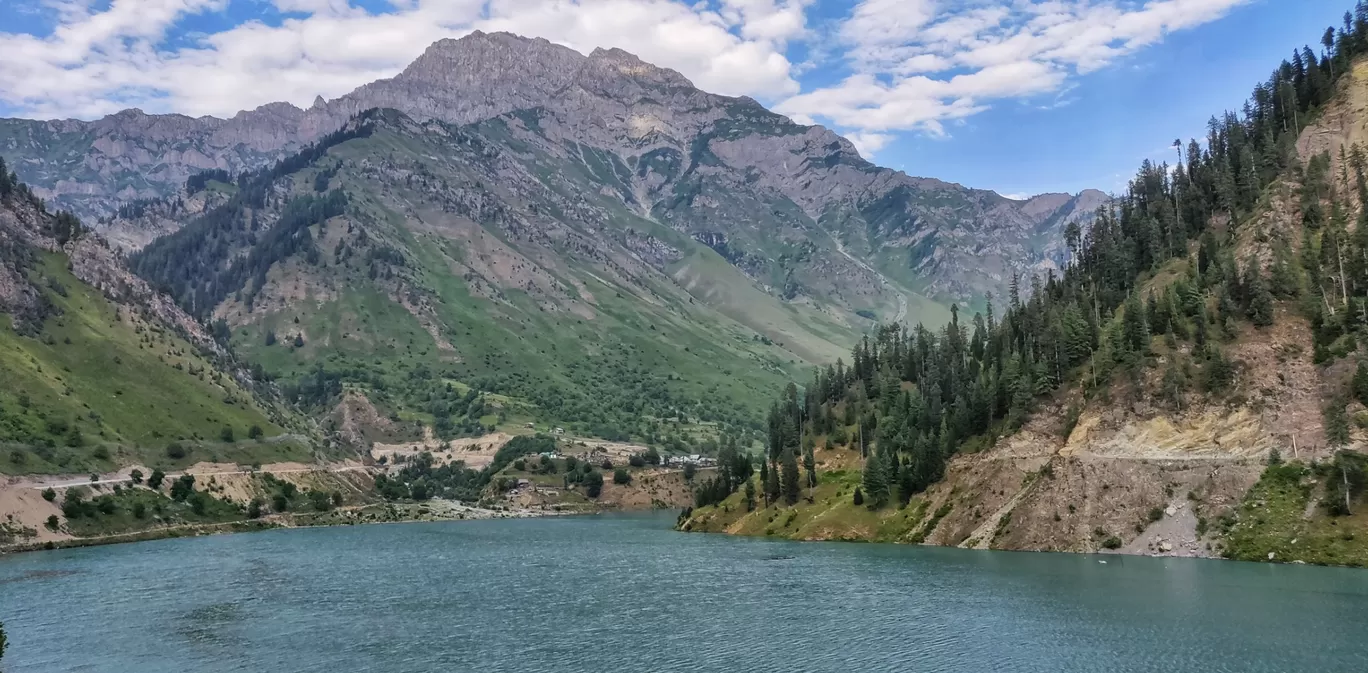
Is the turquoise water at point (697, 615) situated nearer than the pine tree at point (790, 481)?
Yes

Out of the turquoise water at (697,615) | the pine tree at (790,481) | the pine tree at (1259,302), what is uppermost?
the pine tree at (1259,302)

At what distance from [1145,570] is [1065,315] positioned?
6927cm

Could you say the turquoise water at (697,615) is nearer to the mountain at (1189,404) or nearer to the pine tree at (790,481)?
the mountain at (1189,404)

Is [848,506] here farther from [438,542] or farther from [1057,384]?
[438,542]

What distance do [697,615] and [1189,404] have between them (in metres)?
86.4

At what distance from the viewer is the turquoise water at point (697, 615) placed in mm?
71312

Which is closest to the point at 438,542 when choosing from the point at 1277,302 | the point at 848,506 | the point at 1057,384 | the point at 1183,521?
the point at 848,506

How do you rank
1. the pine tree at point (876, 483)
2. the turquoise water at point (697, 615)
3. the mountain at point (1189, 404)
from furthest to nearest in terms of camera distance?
1. the pine tree at point (876, 483)
2. the mountain at point (1189, 404)
3. the turquoise water at point (697, 615)

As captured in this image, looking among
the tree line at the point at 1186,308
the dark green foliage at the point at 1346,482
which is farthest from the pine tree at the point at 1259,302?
the dark green foliage at the point at 1346,482

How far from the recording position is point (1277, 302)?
140 m

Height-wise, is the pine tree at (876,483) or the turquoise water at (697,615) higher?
the pine tree at (876,483)

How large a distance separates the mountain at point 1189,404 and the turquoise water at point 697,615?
1050cm

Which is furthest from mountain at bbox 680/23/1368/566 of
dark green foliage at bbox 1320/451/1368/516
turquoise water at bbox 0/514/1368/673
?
turquoise water at bbox 0/514/1368/673

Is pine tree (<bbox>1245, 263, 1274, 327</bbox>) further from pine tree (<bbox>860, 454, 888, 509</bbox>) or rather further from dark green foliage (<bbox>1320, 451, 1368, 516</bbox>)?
pine tree (<bbox>860, 454, 888, 509</bbox>)
